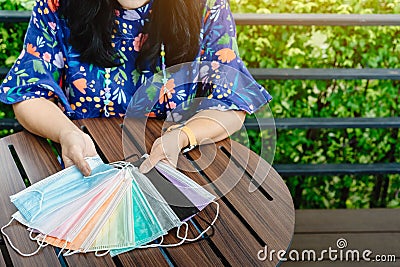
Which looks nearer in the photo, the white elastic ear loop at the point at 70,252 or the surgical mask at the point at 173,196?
the white elastic ear loop at the point at 70,252

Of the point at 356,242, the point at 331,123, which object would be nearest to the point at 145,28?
the point at 331,123

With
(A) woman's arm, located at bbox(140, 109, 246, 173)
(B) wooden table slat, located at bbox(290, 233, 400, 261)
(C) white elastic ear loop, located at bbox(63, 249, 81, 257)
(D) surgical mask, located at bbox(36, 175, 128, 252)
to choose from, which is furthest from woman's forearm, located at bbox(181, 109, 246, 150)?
(B) wooden table slat, located at bbox(290, 233, 400, 261)

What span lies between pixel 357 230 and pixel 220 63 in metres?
1.26

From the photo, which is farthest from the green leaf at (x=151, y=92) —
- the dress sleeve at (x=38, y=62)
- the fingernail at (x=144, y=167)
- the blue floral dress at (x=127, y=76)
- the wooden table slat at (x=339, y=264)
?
the wooden table slat at (x=339, y=264)

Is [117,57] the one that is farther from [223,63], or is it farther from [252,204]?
[252,204]

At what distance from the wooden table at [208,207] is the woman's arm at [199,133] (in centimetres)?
3

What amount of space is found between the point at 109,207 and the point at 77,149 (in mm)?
239

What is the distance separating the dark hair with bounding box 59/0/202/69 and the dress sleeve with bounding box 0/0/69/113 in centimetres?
5

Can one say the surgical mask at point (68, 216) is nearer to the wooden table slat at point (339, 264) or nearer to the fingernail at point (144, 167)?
the fingernail at point (144, 167)

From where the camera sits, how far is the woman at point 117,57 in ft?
6.16

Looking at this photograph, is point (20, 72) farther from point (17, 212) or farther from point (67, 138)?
point (17, 212)

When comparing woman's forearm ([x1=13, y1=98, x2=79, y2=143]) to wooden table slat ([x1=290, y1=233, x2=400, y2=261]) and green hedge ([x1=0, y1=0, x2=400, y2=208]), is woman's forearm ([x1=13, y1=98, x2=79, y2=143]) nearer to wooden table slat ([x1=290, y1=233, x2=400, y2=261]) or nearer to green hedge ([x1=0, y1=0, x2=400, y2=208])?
green hedge ([x1=0, y1=0, x2=400, y2=208])

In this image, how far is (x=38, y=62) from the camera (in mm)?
1909

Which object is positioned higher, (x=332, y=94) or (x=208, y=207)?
(x=208, y=207)
